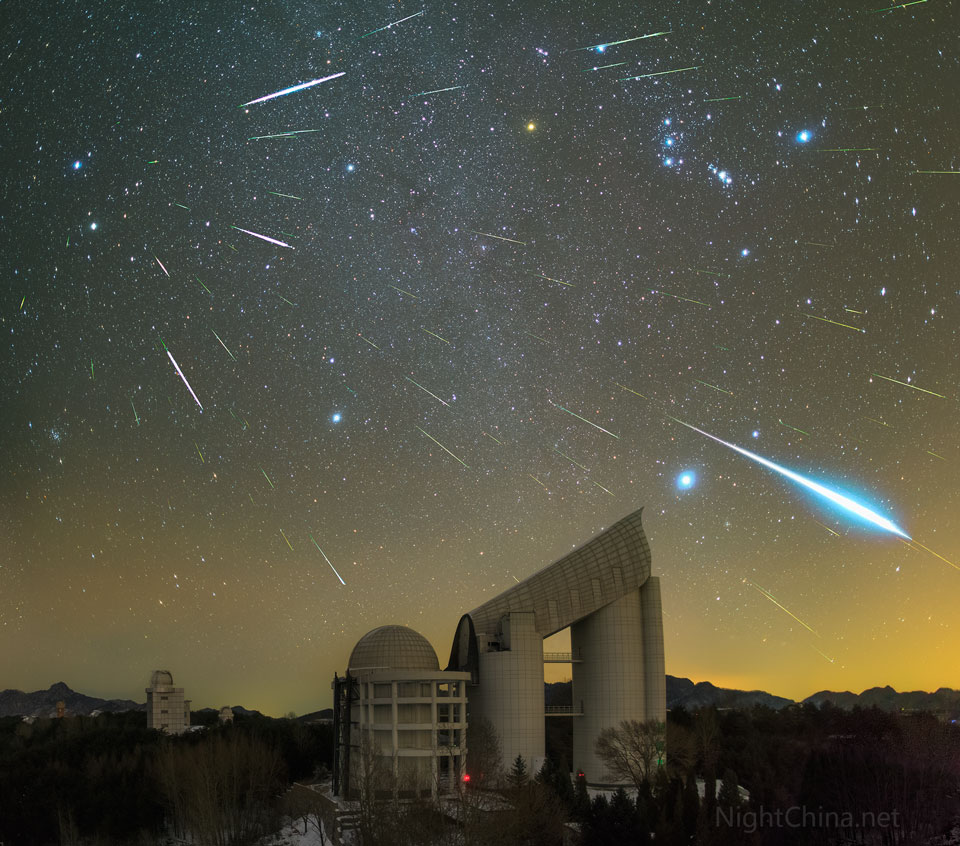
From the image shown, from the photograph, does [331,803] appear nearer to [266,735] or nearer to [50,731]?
[266,735]

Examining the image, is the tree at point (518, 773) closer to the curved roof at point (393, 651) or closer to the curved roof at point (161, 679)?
the curved roof at point (393, 651)

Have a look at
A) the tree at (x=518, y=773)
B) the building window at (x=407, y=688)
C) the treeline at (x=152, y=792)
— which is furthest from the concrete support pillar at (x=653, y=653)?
the treeline at (x=152, y=792)

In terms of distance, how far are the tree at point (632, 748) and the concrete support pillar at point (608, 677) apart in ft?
4.05

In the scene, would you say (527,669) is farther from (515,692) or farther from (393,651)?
(393,651)

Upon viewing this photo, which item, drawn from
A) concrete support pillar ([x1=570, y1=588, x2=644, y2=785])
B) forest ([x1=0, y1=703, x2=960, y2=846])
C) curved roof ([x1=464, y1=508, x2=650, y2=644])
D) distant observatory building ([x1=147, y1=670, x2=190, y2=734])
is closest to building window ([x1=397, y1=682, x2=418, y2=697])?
forest ([x1=0, y1=703, x2=960, y2=846])

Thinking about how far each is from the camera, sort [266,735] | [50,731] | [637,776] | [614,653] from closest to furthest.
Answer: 1. [637,776]
2. [614,653]
3. [266,735]
4. [50,731]

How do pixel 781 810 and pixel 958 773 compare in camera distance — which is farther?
pixel 958 773

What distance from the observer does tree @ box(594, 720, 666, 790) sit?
62000 mm

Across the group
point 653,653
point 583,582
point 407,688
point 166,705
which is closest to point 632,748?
point 653,653

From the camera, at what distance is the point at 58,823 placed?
54.4 m

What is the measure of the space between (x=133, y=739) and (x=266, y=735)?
12.6 m

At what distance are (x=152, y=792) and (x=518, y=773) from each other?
74.5ft

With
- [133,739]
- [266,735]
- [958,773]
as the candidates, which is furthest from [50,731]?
[958,773]

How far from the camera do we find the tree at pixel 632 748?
62.0 metres
